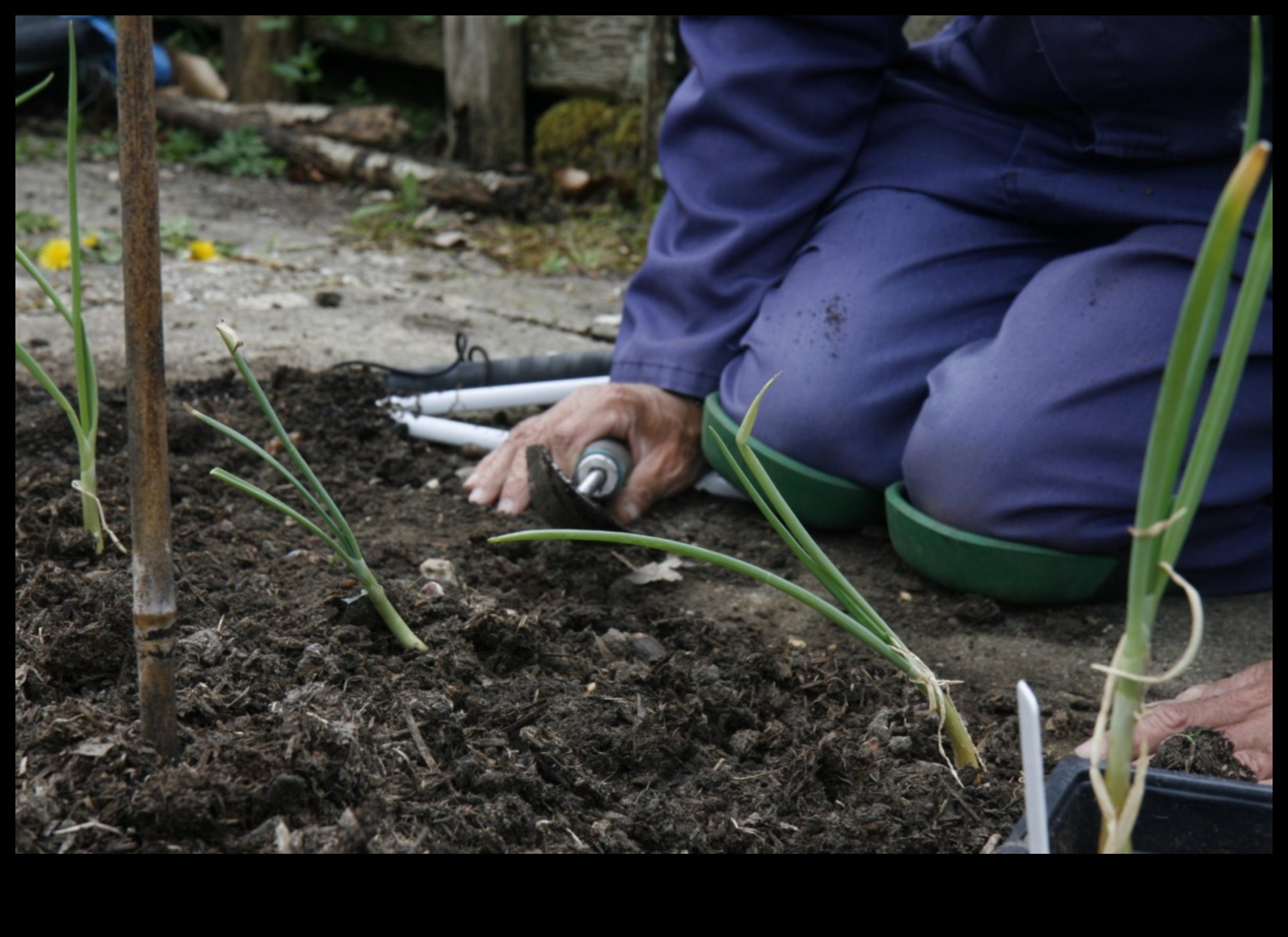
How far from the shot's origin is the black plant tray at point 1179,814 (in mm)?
806

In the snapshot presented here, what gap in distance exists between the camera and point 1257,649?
4.78 ft

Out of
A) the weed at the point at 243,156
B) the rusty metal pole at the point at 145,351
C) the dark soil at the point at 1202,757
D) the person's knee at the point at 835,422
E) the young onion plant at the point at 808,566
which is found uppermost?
the rusty metal pole at the point at 145,351

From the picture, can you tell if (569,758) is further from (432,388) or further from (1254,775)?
(432,388)

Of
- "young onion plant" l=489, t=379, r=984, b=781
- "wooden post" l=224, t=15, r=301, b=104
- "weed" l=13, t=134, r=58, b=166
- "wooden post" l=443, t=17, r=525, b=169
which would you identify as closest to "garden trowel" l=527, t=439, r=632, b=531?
"young onion plant" l=489, t=379, r=984, b=781

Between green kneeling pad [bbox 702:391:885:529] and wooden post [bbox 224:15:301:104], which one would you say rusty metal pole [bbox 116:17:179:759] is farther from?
wooden post [bbox 224:15:301:104]

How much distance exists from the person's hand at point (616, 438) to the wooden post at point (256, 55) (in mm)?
3620

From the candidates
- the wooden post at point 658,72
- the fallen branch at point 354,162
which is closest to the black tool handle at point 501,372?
the wooden post at point 658,72

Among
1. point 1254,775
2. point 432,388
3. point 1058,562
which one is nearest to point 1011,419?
point 1058,562

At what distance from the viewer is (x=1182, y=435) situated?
60 cm

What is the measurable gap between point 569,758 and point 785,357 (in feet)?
3.08

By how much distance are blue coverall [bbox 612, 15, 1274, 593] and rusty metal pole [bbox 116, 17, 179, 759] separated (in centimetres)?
106

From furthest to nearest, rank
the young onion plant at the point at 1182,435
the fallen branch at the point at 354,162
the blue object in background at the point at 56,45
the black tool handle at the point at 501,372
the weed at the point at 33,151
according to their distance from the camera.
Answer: the blue object in background at the point at 56,45
the weed at the point at 33,151
the fallen branch at the point at 354,162
the black tool handle at the point at 501,372
the young onion plant at the point at 1182,435

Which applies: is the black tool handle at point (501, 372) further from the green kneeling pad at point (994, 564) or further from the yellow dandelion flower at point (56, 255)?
the yellow dandelion flower at point (56, 255)

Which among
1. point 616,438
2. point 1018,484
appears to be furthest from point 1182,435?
point 616,438
